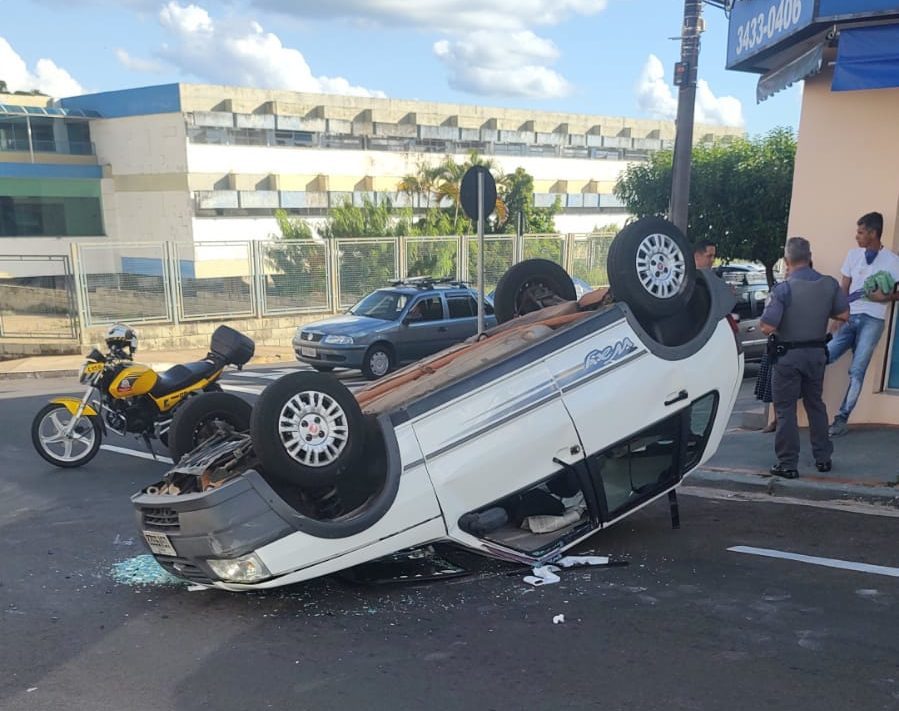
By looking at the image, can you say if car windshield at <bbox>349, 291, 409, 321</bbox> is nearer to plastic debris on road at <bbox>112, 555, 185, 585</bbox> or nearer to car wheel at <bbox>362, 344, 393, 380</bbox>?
car wheel at <bbox>362, 344, 393, 380</bbox>

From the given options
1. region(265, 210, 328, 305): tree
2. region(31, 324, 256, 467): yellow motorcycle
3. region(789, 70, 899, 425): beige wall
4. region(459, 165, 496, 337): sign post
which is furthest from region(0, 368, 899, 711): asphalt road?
region(265, 210, 328, 305): tree

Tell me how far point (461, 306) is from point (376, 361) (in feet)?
6.79

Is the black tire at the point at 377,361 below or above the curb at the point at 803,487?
below

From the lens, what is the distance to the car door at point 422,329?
1434 centimetres

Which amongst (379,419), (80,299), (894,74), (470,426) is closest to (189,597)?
(379,419)

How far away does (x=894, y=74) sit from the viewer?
269 inches

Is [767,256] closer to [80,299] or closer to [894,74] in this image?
[894,74]

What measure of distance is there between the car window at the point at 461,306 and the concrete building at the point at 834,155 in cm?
744

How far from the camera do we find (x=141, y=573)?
5.25 m

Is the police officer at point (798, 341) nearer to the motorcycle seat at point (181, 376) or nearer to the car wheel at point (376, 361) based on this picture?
the motorcycle seat at point (181, 376)

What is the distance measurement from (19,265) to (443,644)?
19751mm

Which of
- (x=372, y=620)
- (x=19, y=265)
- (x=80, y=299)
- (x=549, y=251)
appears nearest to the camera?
(x=372, y=620)

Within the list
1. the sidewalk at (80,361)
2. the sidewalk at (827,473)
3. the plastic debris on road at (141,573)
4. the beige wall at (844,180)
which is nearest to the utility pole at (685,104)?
the beige wall at (844,180)

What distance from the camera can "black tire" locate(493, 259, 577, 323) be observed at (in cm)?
662
